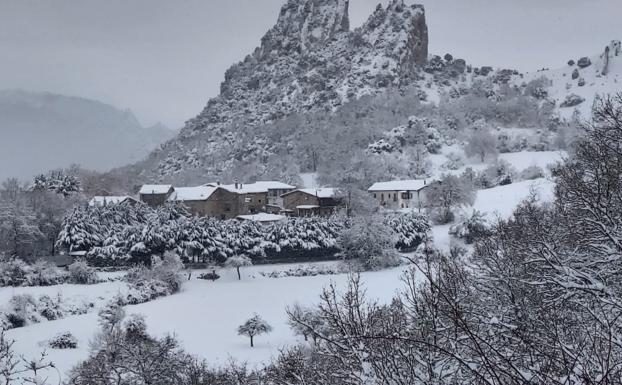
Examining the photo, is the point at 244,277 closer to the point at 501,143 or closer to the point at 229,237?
the point at 229,237

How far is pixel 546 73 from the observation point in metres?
149

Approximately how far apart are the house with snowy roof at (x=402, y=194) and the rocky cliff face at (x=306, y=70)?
55712 millimetres

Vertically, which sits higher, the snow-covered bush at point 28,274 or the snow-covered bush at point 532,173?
the snow-covered bush at point 532,173

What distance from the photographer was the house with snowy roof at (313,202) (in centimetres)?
6444

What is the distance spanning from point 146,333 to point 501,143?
8127 centimetres

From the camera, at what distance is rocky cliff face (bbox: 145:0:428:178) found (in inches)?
5162

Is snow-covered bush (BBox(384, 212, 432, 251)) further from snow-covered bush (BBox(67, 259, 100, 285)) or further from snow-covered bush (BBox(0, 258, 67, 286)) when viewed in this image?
snow-covered bush (BBox(0, 258, 67, 286))

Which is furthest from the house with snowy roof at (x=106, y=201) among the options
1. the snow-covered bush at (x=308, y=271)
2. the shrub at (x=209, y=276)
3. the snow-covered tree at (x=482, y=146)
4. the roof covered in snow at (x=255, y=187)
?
the snow-covered tree at (x=482, y=146)

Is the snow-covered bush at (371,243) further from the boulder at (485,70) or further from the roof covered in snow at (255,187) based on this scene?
the boulder at (485,70)

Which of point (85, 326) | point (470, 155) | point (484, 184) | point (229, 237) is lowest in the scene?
point (85, 326)

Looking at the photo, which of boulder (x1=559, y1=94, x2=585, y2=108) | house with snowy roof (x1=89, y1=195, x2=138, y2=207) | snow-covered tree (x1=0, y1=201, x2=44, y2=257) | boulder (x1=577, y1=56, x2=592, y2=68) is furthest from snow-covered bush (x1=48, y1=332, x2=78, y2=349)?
boulder (x1=577, y1=56, x2=592, y2=68)

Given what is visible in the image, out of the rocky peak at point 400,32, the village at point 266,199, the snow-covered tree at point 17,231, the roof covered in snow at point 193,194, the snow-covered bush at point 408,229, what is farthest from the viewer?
the rocky peak at point 400,32

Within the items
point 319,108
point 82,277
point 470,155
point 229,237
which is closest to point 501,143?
point 470,155

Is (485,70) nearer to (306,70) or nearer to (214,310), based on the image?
(306,70)
